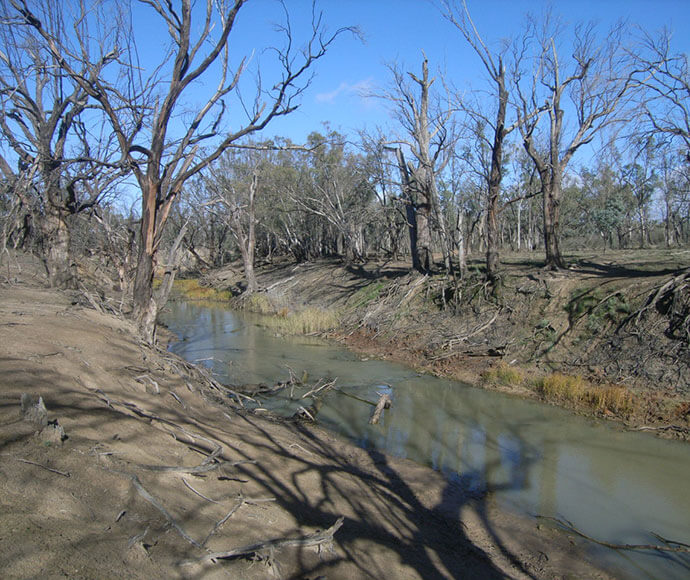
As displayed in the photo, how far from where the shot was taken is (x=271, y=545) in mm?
3578

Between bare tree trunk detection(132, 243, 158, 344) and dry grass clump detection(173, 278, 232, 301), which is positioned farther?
dry grass clump detection(173, 278, 232, 301)

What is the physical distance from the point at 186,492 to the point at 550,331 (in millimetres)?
10746

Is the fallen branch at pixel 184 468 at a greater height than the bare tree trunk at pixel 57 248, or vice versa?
the bare tree trunk at pixel 57 248

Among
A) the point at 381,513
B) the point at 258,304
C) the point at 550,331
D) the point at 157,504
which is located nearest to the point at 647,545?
the point at 381,513

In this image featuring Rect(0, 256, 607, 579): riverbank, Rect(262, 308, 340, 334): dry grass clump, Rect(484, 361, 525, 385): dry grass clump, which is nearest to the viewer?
Rect(0, 256, 607, 579): riverbank

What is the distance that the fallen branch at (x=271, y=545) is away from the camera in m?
3.31

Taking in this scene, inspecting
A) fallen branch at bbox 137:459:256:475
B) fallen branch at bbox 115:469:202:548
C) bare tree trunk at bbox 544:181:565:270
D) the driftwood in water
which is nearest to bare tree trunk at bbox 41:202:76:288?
the driftwood in water

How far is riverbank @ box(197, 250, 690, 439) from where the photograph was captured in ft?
32.6

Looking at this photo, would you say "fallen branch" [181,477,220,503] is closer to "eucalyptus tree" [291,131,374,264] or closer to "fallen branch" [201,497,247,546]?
"fallen branch" [201,497,247,546]

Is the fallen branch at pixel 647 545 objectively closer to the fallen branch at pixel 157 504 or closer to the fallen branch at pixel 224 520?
the fallen branch at pixel 224 520

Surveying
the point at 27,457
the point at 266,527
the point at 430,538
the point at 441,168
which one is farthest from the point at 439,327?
the point at 27,457

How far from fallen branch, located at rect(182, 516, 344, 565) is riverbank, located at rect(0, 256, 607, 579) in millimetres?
13

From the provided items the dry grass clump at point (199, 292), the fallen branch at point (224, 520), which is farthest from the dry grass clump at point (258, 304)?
the fallen branch at point (224, 520)

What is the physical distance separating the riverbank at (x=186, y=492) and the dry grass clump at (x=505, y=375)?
5054mm
